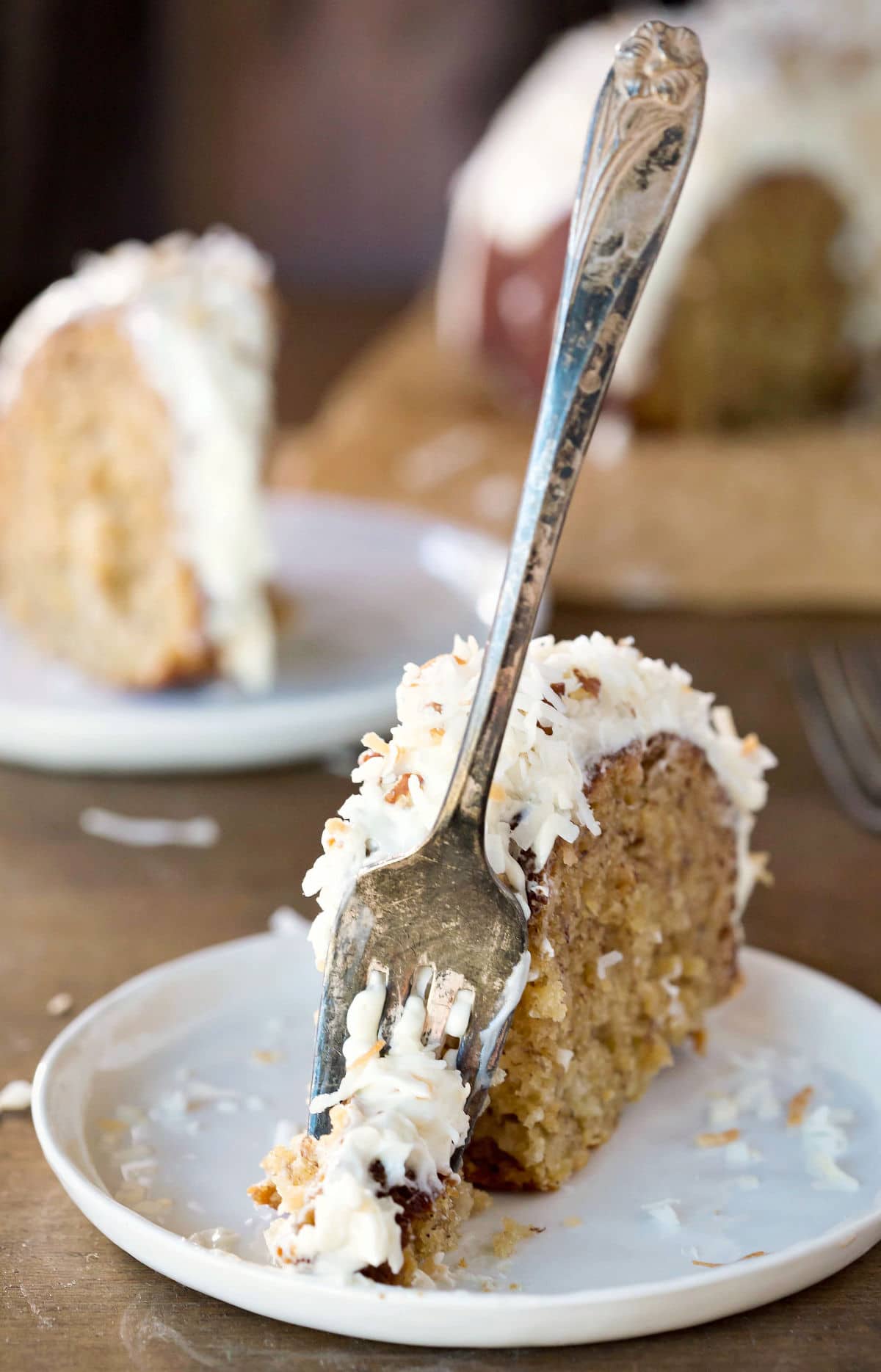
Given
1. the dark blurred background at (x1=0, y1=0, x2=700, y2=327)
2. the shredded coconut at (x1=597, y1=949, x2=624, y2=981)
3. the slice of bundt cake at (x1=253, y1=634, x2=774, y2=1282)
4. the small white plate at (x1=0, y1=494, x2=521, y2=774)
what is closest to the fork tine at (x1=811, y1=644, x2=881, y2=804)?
the small white plate at (x1=0, y1=494, x2=521, y2=774)

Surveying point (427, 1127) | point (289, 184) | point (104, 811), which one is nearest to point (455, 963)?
point (427, 1127)

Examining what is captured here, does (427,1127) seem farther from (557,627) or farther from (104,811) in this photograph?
(557,627)

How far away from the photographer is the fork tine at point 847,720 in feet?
4.89

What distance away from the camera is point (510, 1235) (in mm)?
803

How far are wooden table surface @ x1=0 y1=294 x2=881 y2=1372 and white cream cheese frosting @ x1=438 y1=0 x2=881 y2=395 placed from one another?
2.16 feet

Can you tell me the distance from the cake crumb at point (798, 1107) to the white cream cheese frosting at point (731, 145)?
4.80 feet

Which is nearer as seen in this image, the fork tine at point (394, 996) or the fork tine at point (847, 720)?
the fork tine at point (394, 996)

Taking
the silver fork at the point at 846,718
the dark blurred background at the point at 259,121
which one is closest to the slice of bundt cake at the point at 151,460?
the silver fork at the point at 846,718

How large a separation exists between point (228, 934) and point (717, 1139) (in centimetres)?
43

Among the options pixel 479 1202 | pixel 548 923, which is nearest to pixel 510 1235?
pixel 479 1202

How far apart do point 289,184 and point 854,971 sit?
3336 mm

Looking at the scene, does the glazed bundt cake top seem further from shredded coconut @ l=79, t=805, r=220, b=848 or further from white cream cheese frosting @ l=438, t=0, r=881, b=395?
white cream cheese frosting @ l=438, t=0, r=881, b=395

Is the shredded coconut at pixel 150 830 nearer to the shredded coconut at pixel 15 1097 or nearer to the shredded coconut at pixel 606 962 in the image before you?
the shredded coconut at pixel 15 1097

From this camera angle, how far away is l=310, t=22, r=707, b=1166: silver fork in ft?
2.63
